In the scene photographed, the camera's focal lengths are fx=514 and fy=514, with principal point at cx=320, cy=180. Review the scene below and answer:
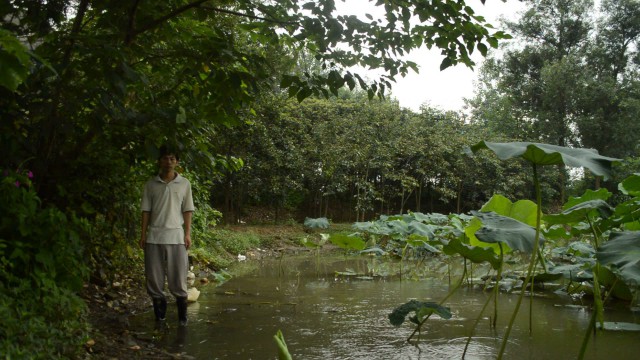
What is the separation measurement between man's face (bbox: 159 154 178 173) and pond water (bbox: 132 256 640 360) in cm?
138

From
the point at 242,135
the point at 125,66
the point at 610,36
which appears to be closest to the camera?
the point at 125,66

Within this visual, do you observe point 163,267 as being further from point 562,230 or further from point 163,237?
point 562,230

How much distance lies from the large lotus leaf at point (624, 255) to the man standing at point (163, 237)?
11.0 ft

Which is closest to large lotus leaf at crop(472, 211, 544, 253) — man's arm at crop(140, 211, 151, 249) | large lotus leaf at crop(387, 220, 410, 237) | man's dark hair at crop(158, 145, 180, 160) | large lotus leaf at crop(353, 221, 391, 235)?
man's dark hair at crop(158, 145, 180, 160)

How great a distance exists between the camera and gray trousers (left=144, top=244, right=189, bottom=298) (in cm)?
456

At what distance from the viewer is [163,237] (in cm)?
455

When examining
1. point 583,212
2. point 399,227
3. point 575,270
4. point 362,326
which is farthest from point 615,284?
point 399,227

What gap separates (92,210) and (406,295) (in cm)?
380

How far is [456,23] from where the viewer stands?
398 centimetres

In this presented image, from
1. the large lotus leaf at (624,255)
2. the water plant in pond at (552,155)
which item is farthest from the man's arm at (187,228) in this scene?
the large lotus leaf at (624,255)

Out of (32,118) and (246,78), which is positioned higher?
(246,78)

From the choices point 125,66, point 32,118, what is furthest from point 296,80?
point 32,118

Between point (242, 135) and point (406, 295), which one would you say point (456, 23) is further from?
point (242, 135)

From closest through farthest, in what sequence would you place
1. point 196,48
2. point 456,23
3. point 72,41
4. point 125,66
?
1. point 125,66
2. point 72,41
3. point 456,23
4. point 196,48
